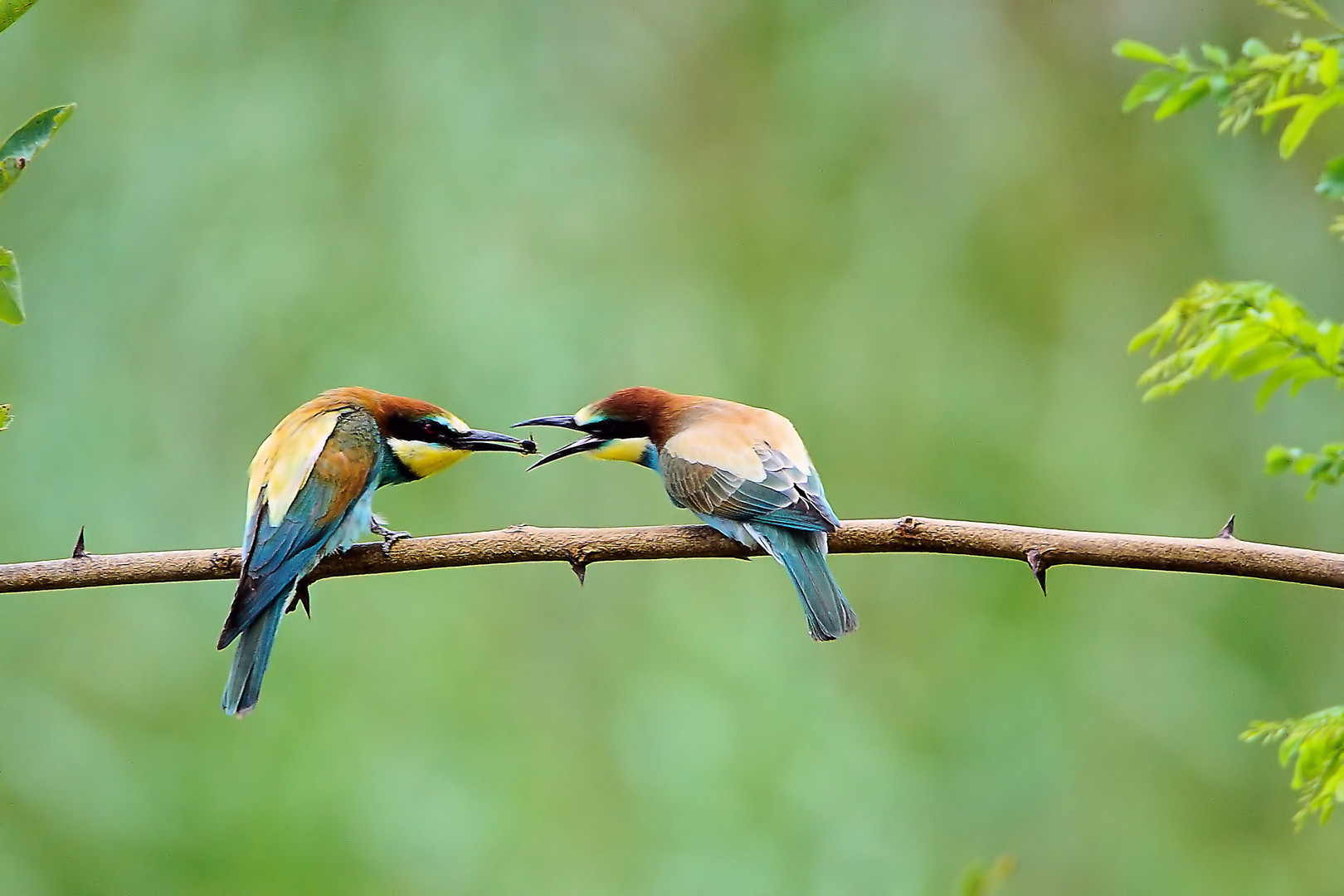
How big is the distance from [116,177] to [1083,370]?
2.78 meters

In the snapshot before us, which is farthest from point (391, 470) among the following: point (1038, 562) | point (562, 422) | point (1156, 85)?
point (1156, 85)

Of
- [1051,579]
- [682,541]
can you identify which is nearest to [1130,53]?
[682,541]

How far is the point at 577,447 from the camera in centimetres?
228

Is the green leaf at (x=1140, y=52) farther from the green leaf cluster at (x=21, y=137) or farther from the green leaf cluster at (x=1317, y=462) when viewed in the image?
the green leaf cluster at (x=21, y=137)

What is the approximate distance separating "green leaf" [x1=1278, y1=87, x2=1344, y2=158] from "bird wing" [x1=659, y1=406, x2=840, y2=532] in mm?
826

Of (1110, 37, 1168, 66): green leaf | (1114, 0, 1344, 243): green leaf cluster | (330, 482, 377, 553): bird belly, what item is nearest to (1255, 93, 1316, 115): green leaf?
(1114, 0, 1344, 243): green leaf cluster

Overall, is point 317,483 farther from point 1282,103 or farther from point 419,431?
point 1282,103

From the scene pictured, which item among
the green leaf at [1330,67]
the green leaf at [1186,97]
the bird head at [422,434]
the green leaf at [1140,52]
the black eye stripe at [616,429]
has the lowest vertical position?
the green leaf at [1330,67]

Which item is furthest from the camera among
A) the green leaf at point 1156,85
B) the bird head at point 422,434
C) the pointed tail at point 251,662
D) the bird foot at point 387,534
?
the bird head at point 422,434

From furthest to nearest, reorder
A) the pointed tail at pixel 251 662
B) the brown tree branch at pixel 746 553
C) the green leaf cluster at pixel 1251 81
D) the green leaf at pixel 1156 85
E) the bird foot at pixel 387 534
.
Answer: the pointed tail at pixel 251 662 → the bird foot at pixel 387 534 → the brown tree branch at pixel 746 553 → the green leaf at pixel 1156 85 → the green leaf cluster at pixel 1251 81

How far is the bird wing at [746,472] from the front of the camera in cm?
202

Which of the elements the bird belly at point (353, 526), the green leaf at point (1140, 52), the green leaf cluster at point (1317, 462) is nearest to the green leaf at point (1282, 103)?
the green leaf at point (1140, 52)

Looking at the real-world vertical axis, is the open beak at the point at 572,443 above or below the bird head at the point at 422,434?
above

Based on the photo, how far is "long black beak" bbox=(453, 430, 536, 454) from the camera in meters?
2.08
